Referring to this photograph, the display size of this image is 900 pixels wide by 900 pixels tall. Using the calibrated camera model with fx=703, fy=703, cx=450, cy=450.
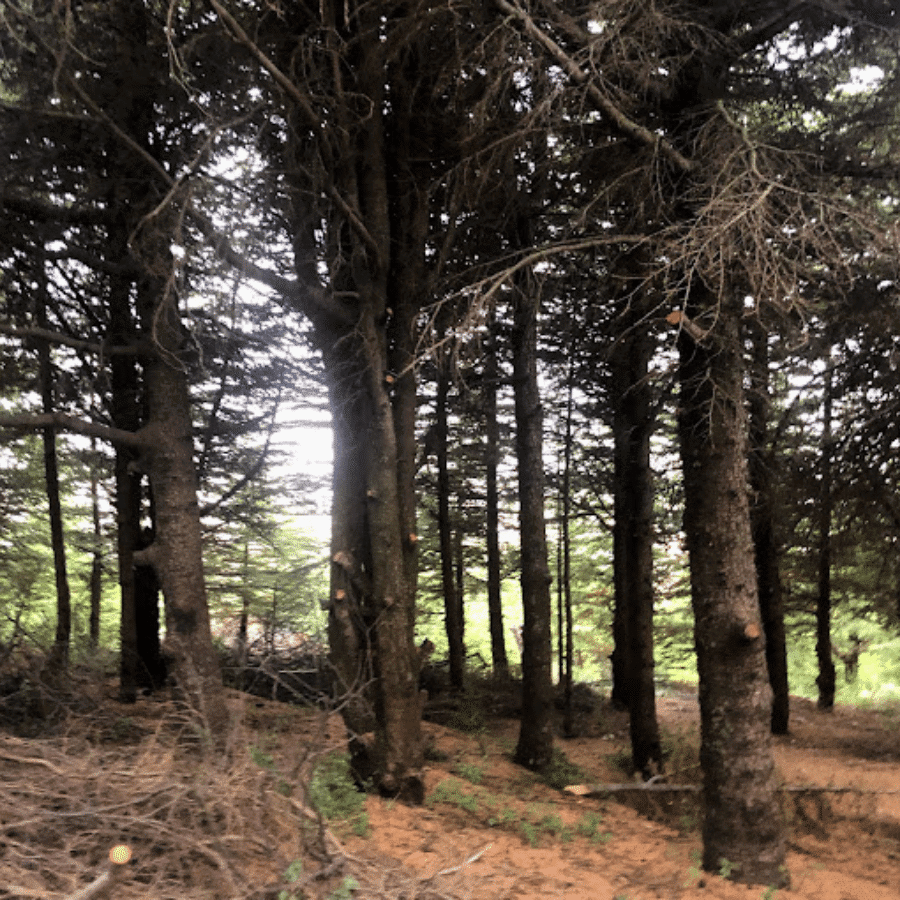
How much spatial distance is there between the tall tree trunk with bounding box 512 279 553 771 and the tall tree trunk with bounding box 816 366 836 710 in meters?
3.77

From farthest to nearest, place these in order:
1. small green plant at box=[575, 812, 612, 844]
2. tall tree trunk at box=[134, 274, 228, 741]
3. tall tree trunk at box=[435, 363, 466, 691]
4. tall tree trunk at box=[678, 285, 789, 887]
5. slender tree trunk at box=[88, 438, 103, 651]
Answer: tall tree trunk at box=[435, 363, 466, 691], slender tree trunk at box=[88, 438, 103, 651], tall tree trunk at box=[134, 274, 228, 741], small green plant at box=[575, 812, 612, 844], tall tree trunk at box=[678, 285, 789, 887]

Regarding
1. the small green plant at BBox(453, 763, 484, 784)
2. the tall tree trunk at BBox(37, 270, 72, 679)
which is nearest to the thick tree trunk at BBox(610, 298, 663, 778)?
the small green plant at BBox(453, 763, 484, 784)

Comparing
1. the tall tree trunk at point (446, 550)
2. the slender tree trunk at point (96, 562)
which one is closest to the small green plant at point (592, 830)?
the tall tree trunk at point (446, 550)

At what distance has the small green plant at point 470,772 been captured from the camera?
27.7ft

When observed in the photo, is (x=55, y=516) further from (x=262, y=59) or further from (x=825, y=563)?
(x=825, y=563)

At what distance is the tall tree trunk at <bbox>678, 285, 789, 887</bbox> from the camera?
592 centimetres

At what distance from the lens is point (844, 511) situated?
9555 mm

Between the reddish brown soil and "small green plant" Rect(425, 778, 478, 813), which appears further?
"small green plant" Rect(425, 778, 478, 813)

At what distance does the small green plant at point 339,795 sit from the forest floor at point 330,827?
0.05m

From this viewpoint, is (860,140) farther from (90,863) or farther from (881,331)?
(90,863)

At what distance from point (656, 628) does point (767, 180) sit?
16071 mm

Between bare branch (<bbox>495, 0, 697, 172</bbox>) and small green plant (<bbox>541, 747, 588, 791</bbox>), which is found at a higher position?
bare branch (<bbox>495, 0, 697, 172</bbox>)

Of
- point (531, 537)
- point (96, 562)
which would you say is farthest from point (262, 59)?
point (96, 562)

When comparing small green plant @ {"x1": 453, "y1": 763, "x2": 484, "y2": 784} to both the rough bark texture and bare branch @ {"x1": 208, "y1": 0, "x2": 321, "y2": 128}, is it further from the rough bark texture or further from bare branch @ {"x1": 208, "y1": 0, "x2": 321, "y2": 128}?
bare branch @ {"x1": 208, "y1": 0, "x2": 321, "y2": 128}
